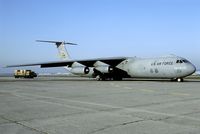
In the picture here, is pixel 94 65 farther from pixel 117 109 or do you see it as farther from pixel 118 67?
Answer: pixel 117 109

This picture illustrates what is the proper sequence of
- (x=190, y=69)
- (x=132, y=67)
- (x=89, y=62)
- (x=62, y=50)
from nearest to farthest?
1. (x=190, y=69)
2. (x=132, y=67)
3. (x=89, y=62)
4. (x=62, y=50)

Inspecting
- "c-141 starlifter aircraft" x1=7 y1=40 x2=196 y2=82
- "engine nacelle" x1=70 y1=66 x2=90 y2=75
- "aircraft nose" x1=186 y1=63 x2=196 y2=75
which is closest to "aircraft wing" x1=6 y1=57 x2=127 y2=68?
"c-141 starlifter aircraft" x1=7 y1=40 x2=196 y2=82

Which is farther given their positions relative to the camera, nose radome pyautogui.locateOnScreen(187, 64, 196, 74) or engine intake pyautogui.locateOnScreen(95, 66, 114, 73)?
engine intake pyautogui.locateOnScreen(95, 66, 114, 73)

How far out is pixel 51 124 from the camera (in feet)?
20.3

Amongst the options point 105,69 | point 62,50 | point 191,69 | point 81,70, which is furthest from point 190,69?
point 62,50

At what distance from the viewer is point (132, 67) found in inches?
1195

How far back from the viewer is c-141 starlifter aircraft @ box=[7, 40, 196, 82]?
2622cm

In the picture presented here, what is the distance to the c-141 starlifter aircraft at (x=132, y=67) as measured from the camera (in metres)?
26.2

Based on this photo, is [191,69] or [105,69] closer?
[191,69]

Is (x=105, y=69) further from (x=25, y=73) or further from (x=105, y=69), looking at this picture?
(x=25, y=73)

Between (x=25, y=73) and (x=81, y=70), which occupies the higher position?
(x=25, y=73)

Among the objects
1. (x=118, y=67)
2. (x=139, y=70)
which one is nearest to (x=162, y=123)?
(x=139, y=70)

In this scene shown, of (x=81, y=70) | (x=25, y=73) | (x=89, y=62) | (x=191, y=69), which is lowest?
(x=191, y=69)

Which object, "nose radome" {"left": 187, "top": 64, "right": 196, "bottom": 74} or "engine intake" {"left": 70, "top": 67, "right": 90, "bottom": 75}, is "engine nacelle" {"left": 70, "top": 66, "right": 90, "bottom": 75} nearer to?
"engine intake" {"left": 70, "top": 67, "right": 90, "bottom": 75}
